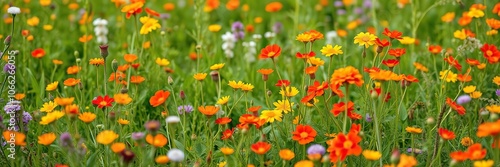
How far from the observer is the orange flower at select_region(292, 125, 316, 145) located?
1997 mm

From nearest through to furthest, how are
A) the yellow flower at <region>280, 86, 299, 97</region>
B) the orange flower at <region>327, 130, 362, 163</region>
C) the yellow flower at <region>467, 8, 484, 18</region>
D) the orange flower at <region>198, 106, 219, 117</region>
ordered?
the orange flower at <region>327, 130, 362, 163</region>
the orange flower at <region>198, 106, 219, 117</region>
the yellow flower at <region>280, 86, 299, 97</region>
the yellow flower at <region>467, 8, 484, 18</region>

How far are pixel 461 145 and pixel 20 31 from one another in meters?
2.13

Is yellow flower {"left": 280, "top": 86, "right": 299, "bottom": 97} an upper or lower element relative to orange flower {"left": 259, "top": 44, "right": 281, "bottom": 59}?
lower

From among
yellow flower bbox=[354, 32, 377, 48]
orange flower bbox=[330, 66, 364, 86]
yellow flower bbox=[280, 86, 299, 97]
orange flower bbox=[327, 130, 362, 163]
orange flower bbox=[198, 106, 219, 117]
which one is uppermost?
yellow flower bbox=[354, 32, 377, 48]

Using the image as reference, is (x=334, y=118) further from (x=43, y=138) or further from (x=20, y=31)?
(x=20, y=31)

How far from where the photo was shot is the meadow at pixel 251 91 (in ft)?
6.48

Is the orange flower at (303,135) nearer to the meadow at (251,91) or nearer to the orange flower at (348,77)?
the meadow at (251,91)

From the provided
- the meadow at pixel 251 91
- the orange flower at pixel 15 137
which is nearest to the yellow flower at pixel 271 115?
the meadow at pixel 251 91

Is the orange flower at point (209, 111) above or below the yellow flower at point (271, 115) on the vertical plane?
above

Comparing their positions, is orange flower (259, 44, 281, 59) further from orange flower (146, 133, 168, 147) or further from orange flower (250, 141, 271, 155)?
orange flower (146, 133, 168, 147)

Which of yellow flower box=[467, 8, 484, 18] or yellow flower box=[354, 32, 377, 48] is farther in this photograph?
yellow flower box=[467, 8, 484, 18]

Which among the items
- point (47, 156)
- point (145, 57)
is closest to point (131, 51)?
point (145, 57)

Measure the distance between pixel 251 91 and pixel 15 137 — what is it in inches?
39.5

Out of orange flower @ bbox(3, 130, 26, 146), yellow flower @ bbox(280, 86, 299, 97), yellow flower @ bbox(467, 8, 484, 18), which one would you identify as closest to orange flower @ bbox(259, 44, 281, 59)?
yellow flower @ bbox(280, 86, 299, 97)
